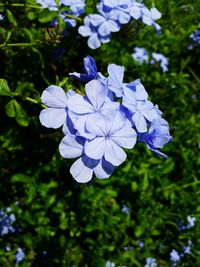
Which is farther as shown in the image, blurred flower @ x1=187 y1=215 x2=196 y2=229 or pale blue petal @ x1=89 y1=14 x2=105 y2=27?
blurred flower @ x1=187 y1=215 x2=196 y2=229

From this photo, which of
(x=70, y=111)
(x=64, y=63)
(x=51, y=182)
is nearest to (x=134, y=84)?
(x=70, y=111)

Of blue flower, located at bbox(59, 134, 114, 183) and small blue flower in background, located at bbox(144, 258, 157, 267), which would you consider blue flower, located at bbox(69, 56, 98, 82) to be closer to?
blue flower, located at bbox(59, 134, 114, 183)

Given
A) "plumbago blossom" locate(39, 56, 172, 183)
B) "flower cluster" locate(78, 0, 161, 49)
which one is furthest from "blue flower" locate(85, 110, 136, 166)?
"flower cluster" locate(78, 0, 161, 49)

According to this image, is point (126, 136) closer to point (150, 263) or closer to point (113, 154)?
point (113, 154)

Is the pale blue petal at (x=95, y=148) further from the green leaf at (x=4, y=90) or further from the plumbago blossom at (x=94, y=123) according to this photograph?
the green leaf at (x=4, y=90)

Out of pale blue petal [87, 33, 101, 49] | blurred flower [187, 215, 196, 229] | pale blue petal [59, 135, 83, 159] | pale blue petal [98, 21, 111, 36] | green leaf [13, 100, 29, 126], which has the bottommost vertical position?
blurred flower [187, 215, 196, 229]

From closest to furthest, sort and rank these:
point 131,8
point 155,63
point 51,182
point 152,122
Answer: point 152,122 → point 131,8 → point 51,182 → point 155,63

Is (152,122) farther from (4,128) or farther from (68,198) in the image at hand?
(4,128)

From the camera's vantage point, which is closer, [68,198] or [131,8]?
[131,8]
